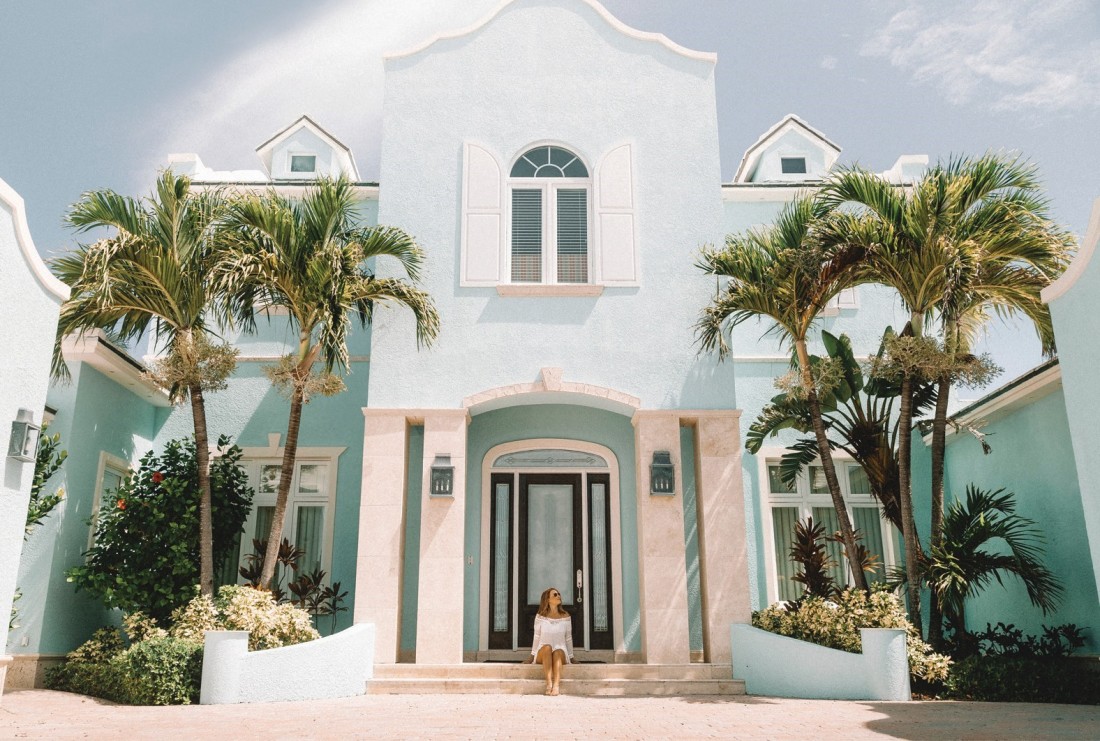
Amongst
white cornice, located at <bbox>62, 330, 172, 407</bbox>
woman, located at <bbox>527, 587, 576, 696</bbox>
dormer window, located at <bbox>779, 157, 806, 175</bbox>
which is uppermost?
dormer window, located at <bbox>779, 157, 806, 175</bbox>

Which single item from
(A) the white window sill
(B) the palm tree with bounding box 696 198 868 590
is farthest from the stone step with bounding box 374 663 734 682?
(A) the white window sill

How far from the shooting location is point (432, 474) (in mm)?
11477

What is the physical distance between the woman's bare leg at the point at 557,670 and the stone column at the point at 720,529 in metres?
2.05

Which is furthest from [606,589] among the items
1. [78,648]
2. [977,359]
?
[78,648]

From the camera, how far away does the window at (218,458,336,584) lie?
42.8ft

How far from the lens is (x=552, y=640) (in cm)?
1066

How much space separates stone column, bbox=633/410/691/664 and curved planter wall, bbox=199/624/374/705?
379cm

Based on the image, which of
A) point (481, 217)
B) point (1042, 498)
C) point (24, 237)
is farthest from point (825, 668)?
point (24, 237)

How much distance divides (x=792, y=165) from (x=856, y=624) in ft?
33.4

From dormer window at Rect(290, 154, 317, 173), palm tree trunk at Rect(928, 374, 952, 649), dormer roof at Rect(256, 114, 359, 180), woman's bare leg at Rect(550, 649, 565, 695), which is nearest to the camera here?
woman's bare leg at Rect(550, 649, 565, 695)

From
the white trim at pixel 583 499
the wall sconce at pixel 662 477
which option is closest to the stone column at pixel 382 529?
the white trim at pixel 583 499

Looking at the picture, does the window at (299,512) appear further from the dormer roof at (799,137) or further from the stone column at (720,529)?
the dormer roof at (799,137)

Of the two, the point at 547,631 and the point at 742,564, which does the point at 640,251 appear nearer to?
the point at 742,564

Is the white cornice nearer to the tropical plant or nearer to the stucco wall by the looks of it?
the tropical plant
